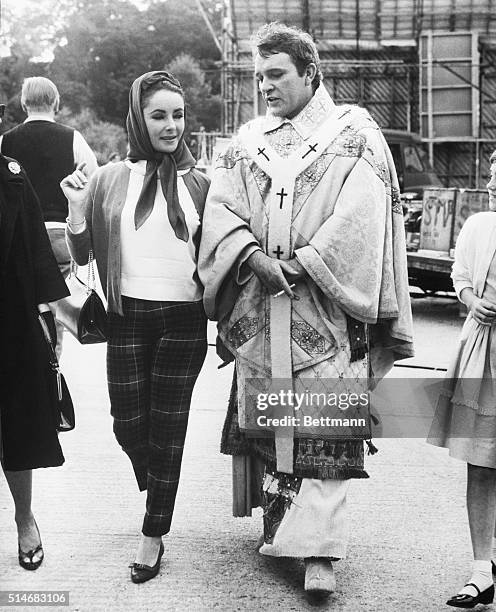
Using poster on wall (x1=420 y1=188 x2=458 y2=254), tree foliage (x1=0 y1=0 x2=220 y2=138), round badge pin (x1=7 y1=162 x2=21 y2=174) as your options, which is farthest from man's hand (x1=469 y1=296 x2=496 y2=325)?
tree foliage (x1=0 y1=0 x2=220 y2=138)

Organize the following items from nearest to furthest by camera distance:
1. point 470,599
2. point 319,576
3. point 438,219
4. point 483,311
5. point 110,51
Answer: point 470,599 < point 319,576 < point 483,311 < point 438,219 < point 110,51

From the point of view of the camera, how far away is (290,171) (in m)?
3.73

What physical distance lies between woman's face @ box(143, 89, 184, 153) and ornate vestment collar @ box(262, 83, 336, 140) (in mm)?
365

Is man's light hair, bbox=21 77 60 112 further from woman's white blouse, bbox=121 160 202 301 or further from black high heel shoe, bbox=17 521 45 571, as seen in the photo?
black high heel shoe, bbox=17 521 45 571

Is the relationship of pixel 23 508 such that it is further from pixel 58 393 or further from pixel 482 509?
pixel 482 509

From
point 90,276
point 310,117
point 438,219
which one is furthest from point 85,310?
point 438,219

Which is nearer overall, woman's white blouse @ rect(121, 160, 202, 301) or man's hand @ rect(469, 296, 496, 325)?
man's hand @ rect(469, 296, 496, 325)

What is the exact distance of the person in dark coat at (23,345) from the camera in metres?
3.76

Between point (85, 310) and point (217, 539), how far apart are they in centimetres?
115

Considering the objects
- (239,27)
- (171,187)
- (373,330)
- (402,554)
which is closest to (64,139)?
(171,187)

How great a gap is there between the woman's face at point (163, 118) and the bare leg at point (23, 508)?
55.6 inches

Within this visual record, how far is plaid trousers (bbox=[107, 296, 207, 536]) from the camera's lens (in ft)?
12.6

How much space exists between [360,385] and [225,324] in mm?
586

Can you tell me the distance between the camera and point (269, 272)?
144 inches
